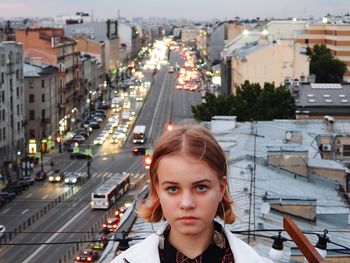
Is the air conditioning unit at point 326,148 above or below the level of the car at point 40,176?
above

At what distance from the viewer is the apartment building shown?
99.1 meters

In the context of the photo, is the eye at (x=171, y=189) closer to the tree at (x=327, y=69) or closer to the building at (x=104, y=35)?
the tree at (x=327, y=69)

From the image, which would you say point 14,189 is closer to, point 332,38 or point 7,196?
point 7,196

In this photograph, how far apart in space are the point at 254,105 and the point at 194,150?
191 ft

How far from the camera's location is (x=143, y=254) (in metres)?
4.70

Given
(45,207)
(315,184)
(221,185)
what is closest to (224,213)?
(221,185)

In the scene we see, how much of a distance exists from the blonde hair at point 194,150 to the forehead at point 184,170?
0.03m

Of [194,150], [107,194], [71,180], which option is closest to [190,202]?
[194,150]

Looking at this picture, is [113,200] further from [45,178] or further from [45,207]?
[45,178]

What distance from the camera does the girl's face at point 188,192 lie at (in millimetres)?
4605

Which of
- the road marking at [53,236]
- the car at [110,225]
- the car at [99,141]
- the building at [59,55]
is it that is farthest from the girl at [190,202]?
the building at [59,55]

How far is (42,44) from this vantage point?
92.0m

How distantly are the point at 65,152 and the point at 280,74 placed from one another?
23138 millimetres

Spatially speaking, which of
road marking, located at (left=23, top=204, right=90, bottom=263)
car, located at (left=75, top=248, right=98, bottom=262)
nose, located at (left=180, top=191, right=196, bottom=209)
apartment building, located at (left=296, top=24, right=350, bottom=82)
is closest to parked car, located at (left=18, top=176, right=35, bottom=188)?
road marking, located at (left=23, top=204, right=90, bottom=263)
